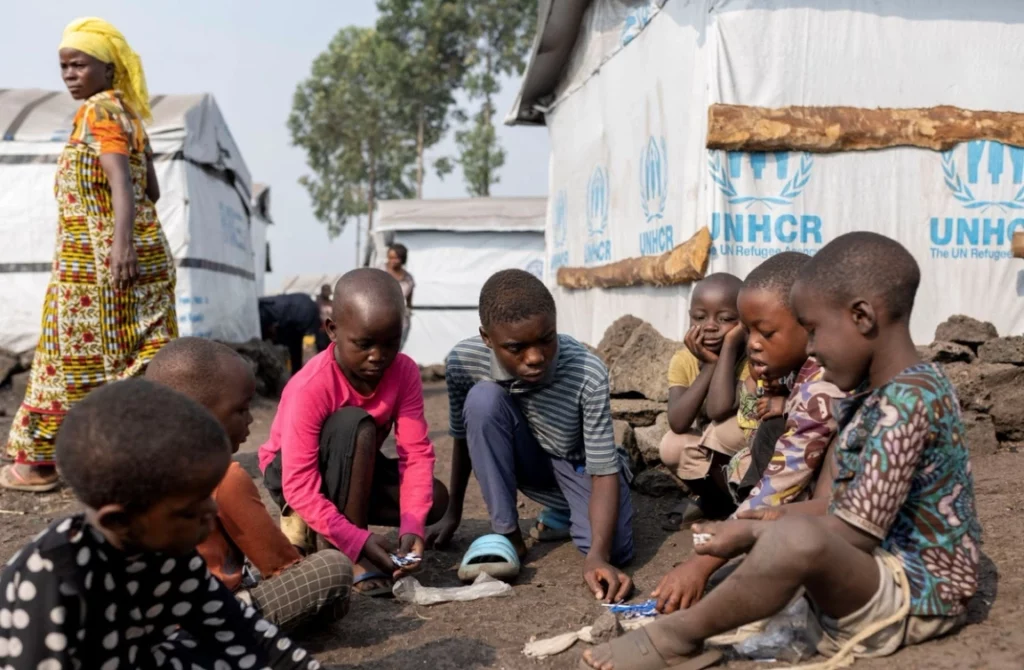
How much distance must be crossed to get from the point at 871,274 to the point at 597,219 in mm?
4771

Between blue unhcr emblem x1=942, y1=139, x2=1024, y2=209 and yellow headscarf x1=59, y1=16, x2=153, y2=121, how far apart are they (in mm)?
3916

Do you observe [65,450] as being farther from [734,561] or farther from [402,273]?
[402,273]

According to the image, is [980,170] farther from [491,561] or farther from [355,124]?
[355,124]

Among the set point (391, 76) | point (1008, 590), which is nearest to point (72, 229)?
point (1008, 590)

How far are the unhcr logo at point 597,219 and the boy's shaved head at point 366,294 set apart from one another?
12.0 feet

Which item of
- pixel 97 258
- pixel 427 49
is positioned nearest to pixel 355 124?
pixel 427 49

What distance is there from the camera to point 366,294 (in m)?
2.80

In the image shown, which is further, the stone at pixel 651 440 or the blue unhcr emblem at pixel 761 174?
the blue unhcr emblem at pixel 761 174

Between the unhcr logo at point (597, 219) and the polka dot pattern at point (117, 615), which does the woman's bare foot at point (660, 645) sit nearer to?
A: the polka dot pattern at point (117, 615)

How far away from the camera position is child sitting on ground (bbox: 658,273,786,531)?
3287mm

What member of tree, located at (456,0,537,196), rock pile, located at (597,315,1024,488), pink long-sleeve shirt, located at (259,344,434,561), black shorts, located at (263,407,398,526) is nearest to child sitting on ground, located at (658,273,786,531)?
rock pile, located at (597,315,1024,488)

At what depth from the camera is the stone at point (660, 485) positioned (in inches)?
162

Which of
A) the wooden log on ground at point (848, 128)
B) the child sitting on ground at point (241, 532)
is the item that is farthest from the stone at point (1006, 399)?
the child sitting on ground at point (241, 532)

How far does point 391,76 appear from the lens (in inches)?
899
